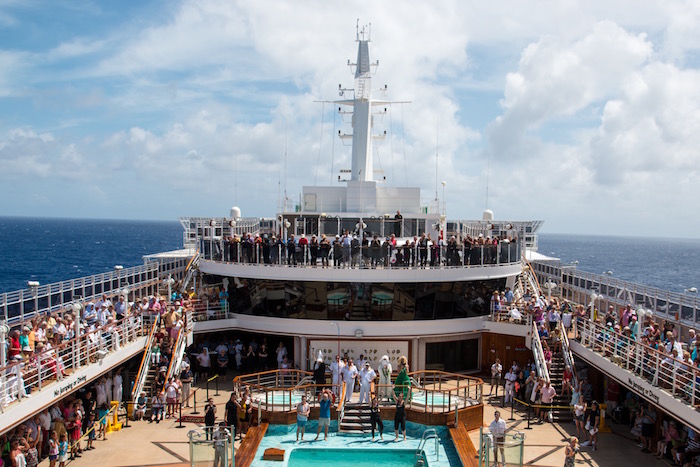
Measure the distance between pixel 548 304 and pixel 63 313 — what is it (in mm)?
19176

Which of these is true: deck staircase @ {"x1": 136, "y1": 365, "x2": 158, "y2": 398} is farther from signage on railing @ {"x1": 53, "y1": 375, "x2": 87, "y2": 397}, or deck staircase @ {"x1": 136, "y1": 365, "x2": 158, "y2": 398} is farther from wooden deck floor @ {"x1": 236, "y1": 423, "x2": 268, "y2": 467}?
wooden deck floor @ {"x1": 236, "y1": 423, "x2": 268, "y2": 467}

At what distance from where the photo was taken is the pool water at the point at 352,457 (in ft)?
56.7

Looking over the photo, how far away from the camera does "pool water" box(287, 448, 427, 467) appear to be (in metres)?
17.3

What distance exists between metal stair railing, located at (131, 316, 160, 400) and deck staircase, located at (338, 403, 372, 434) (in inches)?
269

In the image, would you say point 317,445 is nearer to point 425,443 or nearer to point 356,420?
Result: point 356,420

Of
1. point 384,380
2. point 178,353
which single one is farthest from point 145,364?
point 384,380

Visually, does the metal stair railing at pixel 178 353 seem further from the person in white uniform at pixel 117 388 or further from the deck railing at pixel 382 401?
the deck railing at pixel 382 401

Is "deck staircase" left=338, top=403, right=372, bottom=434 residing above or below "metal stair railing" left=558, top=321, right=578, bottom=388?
below

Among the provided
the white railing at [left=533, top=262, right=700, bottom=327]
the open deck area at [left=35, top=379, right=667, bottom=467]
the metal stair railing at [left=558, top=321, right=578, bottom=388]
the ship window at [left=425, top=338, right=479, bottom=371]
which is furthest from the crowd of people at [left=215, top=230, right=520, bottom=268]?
the open deck area at [left=35, top=379, right=667, bottom=467]

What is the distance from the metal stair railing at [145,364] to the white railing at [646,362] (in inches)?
599

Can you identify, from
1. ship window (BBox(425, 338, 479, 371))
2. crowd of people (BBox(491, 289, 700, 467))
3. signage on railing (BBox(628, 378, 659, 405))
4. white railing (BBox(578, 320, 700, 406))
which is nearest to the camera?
white railing (BBox(578, 320, 700, 406))

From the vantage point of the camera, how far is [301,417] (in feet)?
60.5

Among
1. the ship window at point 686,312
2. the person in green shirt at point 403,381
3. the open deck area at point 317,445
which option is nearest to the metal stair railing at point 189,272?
the open deck area at point 317,445

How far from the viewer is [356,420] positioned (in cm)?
1977
